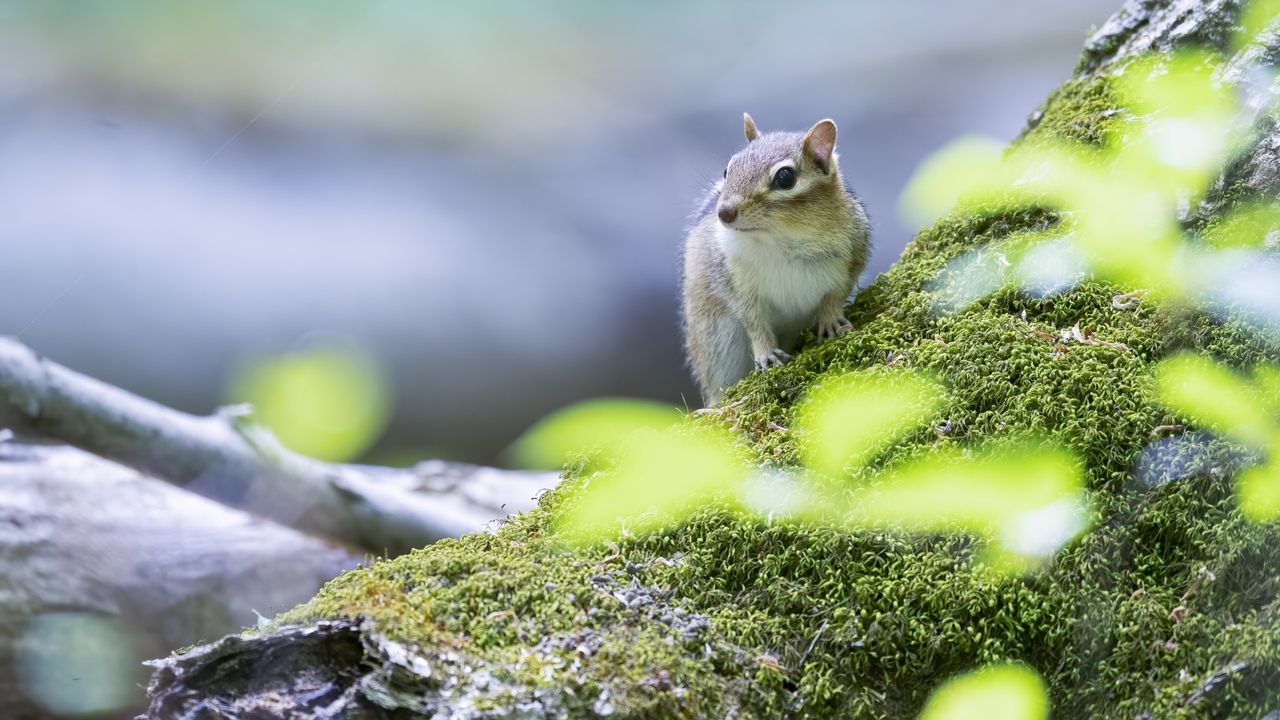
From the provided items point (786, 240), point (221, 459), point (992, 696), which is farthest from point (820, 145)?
point (221, 459)

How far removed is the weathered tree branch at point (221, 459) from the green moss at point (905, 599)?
5.89ft

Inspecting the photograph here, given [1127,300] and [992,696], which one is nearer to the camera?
[992,696]

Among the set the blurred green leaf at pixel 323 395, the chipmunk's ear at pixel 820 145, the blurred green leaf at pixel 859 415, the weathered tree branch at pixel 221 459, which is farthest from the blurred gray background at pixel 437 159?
the blurred green leaf at pixel 859 415

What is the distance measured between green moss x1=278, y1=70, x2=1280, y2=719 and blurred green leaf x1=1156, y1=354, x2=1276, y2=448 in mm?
43

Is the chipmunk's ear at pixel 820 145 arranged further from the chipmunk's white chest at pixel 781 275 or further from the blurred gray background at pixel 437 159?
the blurred gray background at pixel 437 159

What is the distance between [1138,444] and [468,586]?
58.6 inches

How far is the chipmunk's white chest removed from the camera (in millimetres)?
3373

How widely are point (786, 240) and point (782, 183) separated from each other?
192mm

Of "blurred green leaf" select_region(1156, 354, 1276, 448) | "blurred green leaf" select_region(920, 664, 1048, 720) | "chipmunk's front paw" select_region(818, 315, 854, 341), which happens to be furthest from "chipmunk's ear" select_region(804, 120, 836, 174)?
"blurred green leaf" select_region(920, 664, 1048, 720)

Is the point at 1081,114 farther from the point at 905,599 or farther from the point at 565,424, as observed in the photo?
the point at 565,424

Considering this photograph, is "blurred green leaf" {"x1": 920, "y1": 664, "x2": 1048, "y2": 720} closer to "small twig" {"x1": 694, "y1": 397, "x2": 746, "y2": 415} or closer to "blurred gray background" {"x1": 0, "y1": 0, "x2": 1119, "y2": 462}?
→ "small twig" {"x1": 694, "y1": 397, "x2": 746, "y2": 415}

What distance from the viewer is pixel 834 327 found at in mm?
3123

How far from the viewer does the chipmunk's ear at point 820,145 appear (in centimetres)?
336

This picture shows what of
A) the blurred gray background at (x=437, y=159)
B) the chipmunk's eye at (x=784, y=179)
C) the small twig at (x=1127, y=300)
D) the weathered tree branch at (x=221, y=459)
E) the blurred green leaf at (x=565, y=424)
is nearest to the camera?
the small twig at (x=1127, y=300)
